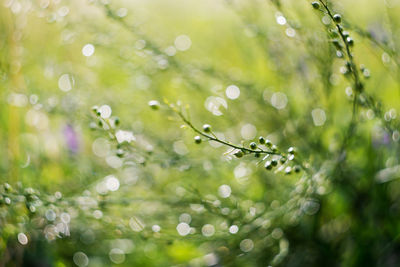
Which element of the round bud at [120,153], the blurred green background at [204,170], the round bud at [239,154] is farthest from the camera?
the blurred green background at [204,170]

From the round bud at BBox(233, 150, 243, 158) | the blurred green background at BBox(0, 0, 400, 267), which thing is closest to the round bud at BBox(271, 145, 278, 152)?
the round bud at BBox(233, 150, 243, 158)

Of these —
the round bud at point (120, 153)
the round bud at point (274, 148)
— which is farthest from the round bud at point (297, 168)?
the round bud at point (120, 153)

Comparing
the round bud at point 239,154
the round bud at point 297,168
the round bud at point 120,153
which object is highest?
the round bud at point 239,154

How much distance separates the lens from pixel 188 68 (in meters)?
0.94

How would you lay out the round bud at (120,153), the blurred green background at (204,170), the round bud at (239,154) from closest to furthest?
the round bud at (239,154) → the round bud at (120,153) → the blurred green background at (204,170)

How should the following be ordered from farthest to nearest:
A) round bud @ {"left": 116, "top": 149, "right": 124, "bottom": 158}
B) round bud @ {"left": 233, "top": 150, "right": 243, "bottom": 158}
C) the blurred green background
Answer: the blurred green background < round bud @ {"left": 116, "top": 149, "right": 124, "bottom": 158} < round bud @ {"left": 233, "top": 150, "right": 243, "bottom": 158}

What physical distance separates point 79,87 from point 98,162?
0.19 metres

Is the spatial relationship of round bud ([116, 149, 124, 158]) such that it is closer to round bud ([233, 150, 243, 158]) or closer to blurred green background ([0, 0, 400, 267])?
blurred green background ([0, 0, 400, 267])

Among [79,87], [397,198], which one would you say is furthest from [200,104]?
[397,198]

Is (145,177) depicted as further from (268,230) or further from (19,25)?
(19,25)

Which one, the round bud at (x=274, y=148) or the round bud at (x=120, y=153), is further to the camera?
the round bud at (x=120, y=153)

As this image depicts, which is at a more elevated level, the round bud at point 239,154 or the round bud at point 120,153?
the round bud at point 239,154

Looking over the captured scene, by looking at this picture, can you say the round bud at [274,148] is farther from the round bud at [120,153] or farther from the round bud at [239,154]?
the round bud at [120,153]

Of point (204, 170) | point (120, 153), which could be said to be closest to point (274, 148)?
point (120, 153)
